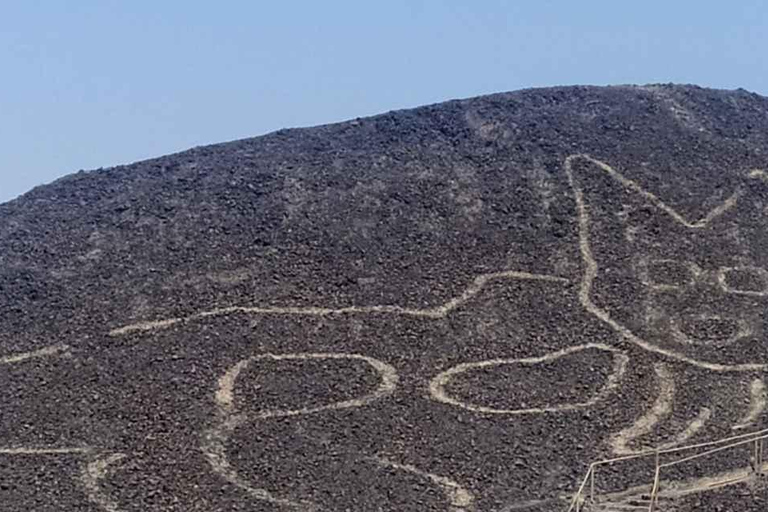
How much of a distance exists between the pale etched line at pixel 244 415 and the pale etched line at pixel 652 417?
6.91 feet

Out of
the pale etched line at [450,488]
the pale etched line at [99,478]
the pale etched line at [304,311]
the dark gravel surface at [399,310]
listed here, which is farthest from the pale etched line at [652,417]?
the pale etched line at [99,478]

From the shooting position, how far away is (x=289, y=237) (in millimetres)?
13812

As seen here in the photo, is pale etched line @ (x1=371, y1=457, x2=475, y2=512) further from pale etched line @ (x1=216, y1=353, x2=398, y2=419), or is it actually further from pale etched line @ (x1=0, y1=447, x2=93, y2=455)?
pale etched line @ (x1=0, y1=447, x2=93, y2=455)

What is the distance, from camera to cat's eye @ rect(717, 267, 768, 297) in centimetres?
1313

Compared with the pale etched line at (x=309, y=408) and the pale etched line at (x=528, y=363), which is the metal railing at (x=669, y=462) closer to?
the pale etched line at (x=528, y=363)

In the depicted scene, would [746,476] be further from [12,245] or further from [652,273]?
[12,245]

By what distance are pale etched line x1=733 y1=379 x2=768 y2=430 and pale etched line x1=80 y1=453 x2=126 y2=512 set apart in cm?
528

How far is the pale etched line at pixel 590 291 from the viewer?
1195 centimetres

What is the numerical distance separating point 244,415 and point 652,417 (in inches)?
142

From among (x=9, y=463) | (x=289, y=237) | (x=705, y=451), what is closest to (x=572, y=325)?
(x=705, y=451)

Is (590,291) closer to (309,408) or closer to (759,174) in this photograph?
(759,174)

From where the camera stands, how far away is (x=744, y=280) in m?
13.3

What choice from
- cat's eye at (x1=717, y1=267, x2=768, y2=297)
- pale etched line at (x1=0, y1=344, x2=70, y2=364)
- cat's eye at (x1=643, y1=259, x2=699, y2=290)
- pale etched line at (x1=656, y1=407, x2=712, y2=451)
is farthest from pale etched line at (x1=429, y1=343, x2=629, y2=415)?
pale etched line at (x1=0, y1=344, x2=70, y2=364)

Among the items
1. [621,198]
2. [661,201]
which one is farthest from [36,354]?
[661,201]
